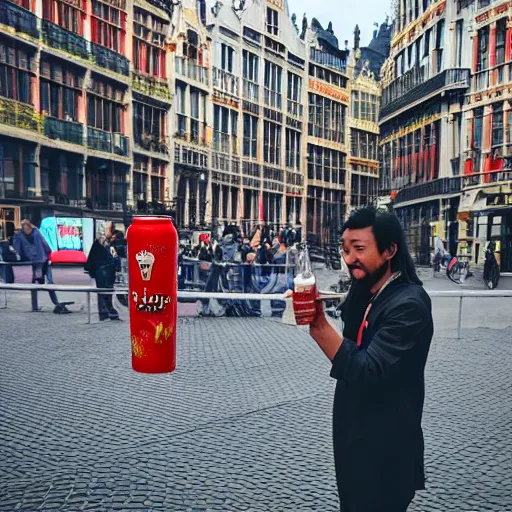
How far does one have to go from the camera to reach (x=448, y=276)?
23.5ft

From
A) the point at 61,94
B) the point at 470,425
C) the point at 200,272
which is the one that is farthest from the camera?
the point at 200,272

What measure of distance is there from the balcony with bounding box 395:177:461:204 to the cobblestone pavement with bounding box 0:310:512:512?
1646 mm

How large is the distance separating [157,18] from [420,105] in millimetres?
3503

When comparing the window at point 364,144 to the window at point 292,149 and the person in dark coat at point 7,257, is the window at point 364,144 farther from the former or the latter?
the person in dark coat at point 7,257

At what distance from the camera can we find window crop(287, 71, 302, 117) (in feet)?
26.5

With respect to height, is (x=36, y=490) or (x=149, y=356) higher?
(x=149, y=356)

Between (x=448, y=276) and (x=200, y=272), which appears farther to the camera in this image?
(x=200, y=272)

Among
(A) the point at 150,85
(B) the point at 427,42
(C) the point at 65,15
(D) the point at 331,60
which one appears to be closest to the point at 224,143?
(A) the point at 150,85

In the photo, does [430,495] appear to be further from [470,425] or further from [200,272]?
[200,272]

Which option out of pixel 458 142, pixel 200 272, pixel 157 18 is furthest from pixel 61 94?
pixel 458 142

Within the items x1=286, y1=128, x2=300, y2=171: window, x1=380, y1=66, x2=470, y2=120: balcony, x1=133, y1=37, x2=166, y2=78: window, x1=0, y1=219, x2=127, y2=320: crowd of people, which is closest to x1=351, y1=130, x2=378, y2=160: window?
x1=380, y1=66, x2=470, y2=120: balcony

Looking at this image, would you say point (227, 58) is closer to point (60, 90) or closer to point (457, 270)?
point (60, 90)

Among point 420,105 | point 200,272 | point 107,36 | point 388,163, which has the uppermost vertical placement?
point 107,36

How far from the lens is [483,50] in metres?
7.06
